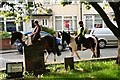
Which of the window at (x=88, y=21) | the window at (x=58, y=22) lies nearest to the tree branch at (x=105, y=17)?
the window at (x=58, y=22)

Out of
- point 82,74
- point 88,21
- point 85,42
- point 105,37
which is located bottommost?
point 105,37

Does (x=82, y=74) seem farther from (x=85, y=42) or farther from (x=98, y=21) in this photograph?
(x=98, y=21)

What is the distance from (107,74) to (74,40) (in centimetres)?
657

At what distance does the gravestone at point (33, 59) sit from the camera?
8788mm

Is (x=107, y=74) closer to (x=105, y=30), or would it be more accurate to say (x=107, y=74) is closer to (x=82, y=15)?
(x=105, y=30)

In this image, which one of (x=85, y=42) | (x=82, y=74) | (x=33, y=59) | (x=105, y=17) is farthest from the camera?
(x=85, y=42)

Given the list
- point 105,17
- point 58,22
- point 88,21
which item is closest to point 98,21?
point 88,21

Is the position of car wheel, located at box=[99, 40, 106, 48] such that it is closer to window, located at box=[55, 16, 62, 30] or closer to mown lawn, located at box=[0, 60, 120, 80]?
window, located at box=[55, 16, 62, 30]

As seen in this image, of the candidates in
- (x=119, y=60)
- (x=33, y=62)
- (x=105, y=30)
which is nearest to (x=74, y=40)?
(x=119, y=60)

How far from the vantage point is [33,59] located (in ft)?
29.1

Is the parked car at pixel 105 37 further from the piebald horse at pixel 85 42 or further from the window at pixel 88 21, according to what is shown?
the piebald horse at pixel 85 42

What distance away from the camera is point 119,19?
9.98m

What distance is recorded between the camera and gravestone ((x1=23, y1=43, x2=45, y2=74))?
879 centimetres

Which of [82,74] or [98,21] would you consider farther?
[98,21]
